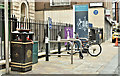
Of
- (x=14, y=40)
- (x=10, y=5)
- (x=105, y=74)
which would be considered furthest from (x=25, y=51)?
(x=10, y=5)

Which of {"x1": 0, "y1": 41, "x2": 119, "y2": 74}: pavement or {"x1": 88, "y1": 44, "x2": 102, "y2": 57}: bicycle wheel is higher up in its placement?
{"x1": 88, "y1": 44, "x2": 102, "y2": 57}: bicycle wheel

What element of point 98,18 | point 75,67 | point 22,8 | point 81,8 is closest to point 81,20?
point 81,8

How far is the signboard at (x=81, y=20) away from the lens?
11156 millimetres

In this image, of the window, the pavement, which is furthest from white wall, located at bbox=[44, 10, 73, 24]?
the pavement

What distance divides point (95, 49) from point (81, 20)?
2.43m

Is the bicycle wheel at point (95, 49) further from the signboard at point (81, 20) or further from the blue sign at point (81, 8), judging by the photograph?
the blue sign at point (81, 8)

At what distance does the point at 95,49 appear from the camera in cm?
956

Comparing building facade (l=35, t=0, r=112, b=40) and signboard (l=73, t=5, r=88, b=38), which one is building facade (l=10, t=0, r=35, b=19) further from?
signboard (l=73, t=5, r=88, b=38)

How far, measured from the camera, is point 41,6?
83.2ft

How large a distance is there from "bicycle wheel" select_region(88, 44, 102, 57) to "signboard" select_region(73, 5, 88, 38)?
1674 millimetres

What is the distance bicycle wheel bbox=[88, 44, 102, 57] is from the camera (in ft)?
31.2

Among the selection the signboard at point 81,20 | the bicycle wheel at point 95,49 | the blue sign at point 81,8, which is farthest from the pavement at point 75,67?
the blue sign at point 81,8

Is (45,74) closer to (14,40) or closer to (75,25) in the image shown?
(14,40)

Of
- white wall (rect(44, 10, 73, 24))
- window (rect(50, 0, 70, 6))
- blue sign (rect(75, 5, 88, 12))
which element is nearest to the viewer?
blue sign (rect(75, 5, 88, 12))
